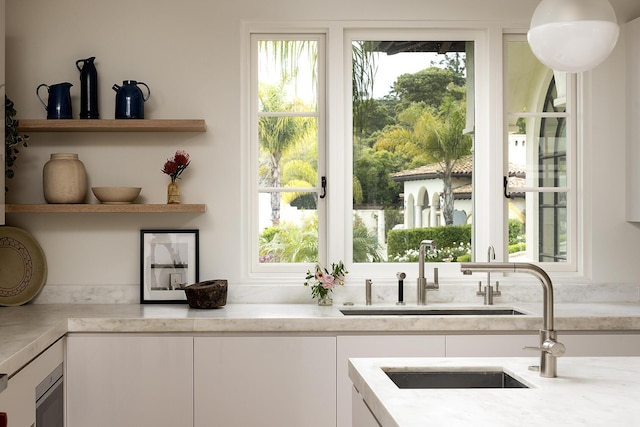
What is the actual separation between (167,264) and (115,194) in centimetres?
45

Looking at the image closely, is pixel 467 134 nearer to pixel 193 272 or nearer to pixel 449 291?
pixel 449 291

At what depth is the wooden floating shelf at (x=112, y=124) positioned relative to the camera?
3586 millimetres

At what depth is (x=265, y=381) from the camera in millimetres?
3275

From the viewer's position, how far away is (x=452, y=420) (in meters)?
1.59

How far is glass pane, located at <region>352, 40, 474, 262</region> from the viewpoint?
13.0ft

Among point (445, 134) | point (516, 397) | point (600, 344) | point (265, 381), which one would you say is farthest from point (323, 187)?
point (516, 397)

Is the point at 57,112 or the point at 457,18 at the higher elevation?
the point at 457,18

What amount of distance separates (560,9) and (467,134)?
2.07m

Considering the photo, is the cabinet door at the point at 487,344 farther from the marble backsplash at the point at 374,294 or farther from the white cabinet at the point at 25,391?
the white cabinet at the point at 25,391

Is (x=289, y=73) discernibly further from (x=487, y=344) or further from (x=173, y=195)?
(x=487, y=344)

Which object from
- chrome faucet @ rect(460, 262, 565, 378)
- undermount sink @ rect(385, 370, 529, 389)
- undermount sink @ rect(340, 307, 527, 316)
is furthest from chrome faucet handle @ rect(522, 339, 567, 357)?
undermount sink @ rect(340, 307, 527, 316)

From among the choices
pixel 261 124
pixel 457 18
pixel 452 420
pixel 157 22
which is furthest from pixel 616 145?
pixel 452 420

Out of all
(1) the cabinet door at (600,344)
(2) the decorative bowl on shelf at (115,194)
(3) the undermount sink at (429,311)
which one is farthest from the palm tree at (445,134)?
(2) the decorative bowl on shelf at (115,194)

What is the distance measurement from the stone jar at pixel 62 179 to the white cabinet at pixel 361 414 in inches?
81.2
